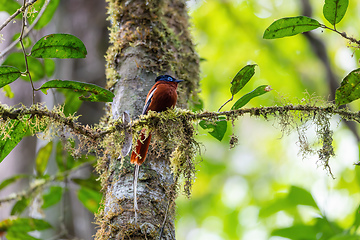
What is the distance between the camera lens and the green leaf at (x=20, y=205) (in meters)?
2.82

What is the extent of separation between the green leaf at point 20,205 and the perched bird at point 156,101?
1.52 m

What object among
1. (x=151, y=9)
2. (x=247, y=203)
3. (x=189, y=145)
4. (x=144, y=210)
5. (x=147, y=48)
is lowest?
(x=144, y=210)

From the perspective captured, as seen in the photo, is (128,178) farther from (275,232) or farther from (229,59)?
(229,59)

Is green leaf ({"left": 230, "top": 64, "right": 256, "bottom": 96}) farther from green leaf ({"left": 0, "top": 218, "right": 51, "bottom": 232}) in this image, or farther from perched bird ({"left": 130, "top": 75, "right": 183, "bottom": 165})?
green leaf ({"left": 0, "top": 218, "right": 51, "bottom": 232})

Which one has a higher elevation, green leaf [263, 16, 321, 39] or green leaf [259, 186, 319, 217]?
green leaf [263, 16, 321, 39]

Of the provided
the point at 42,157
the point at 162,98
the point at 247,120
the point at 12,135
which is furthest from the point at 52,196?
the point at 247,120

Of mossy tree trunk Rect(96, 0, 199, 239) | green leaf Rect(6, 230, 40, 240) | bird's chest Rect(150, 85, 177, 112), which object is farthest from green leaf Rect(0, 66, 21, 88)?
green leaf Rect(6, 230, 40, 240)

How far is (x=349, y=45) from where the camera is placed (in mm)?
1545

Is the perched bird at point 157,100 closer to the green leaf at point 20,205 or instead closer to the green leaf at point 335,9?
the green leaf at point 335,9

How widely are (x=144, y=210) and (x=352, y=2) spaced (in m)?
6.76

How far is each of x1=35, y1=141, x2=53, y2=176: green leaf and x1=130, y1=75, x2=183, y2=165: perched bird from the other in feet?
3.96

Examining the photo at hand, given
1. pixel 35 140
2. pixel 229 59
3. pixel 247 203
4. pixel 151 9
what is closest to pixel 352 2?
pixel 229 59

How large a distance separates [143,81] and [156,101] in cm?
21

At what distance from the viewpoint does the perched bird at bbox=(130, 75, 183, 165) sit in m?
1.83
